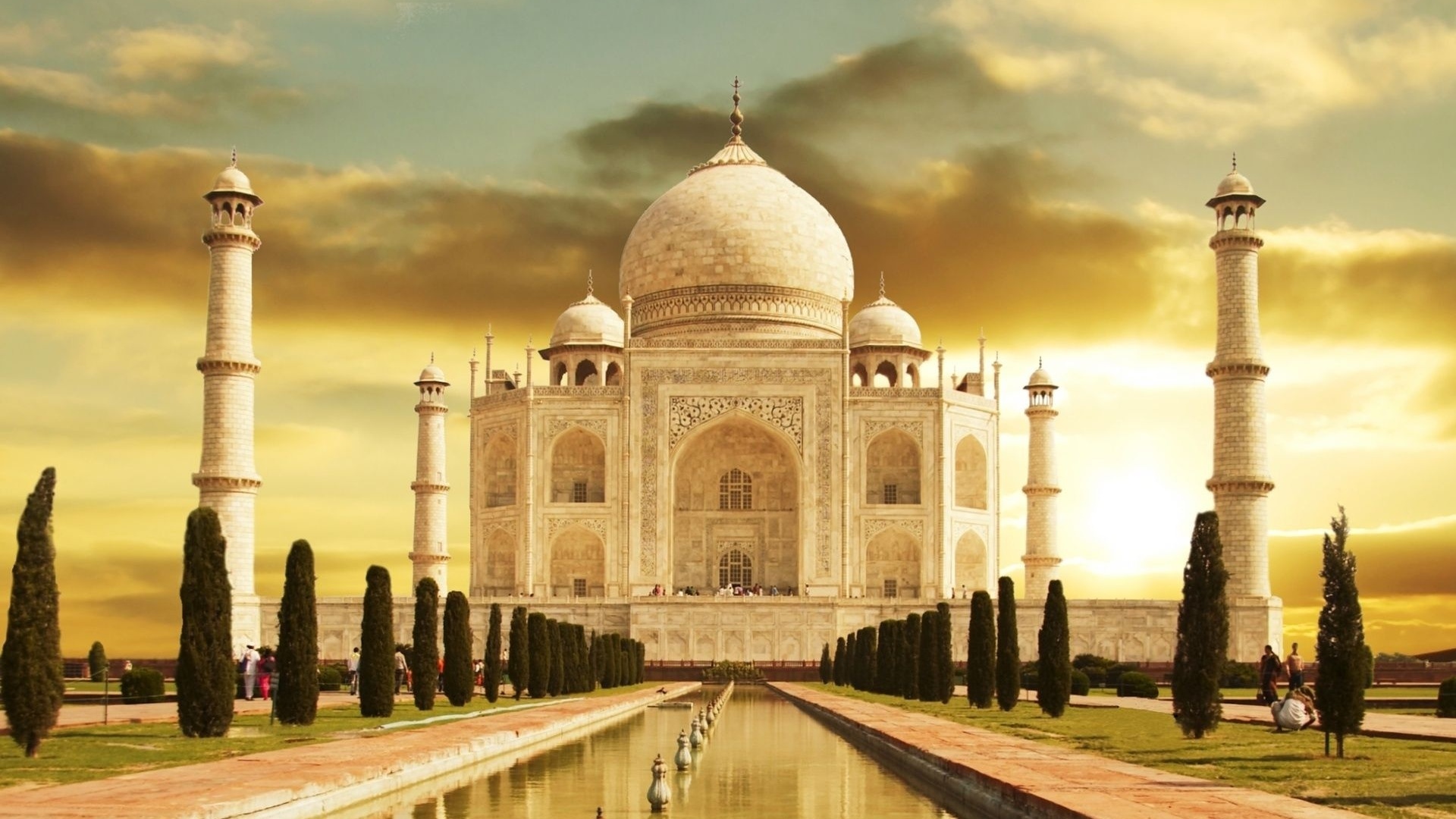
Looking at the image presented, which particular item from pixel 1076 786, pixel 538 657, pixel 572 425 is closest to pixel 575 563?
pixel 572 425

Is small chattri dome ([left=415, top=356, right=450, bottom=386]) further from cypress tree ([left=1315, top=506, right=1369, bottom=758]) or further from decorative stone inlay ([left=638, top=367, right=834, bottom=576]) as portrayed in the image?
cypress tree ([left=1315, top=506, right=1369, bottom=758])

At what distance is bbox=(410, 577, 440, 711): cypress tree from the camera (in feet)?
59.8

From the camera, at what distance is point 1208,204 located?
3162 centimetres

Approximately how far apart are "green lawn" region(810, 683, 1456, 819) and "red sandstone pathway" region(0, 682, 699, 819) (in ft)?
15.3

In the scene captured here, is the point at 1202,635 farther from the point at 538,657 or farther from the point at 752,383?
the point at 752,383

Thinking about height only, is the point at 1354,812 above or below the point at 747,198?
below

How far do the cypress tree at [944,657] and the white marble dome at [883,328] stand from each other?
20674mm

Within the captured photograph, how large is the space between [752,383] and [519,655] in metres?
16.8

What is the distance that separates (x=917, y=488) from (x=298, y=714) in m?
25.3

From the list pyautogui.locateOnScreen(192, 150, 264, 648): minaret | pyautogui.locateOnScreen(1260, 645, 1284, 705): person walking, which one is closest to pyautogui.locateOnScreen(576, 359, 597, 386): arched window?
pyautogui.locateOnScreen(192, 150, 264, 648): minaret

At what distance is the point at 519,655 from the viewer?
2264cm

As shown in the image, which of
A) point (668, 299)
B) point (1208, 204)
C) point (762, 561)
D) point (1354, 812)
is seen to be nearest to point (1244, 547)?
point (1208, 204)

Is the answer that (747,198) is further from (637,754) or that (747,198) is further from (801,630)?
(637,754)

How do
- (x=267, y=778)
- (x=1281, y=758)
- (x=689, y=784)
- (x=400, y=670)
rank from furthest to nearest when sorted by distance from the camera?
(x=400, y=670), (x=1281, y=758), (x=689, y=784), (x=267, y=778)
